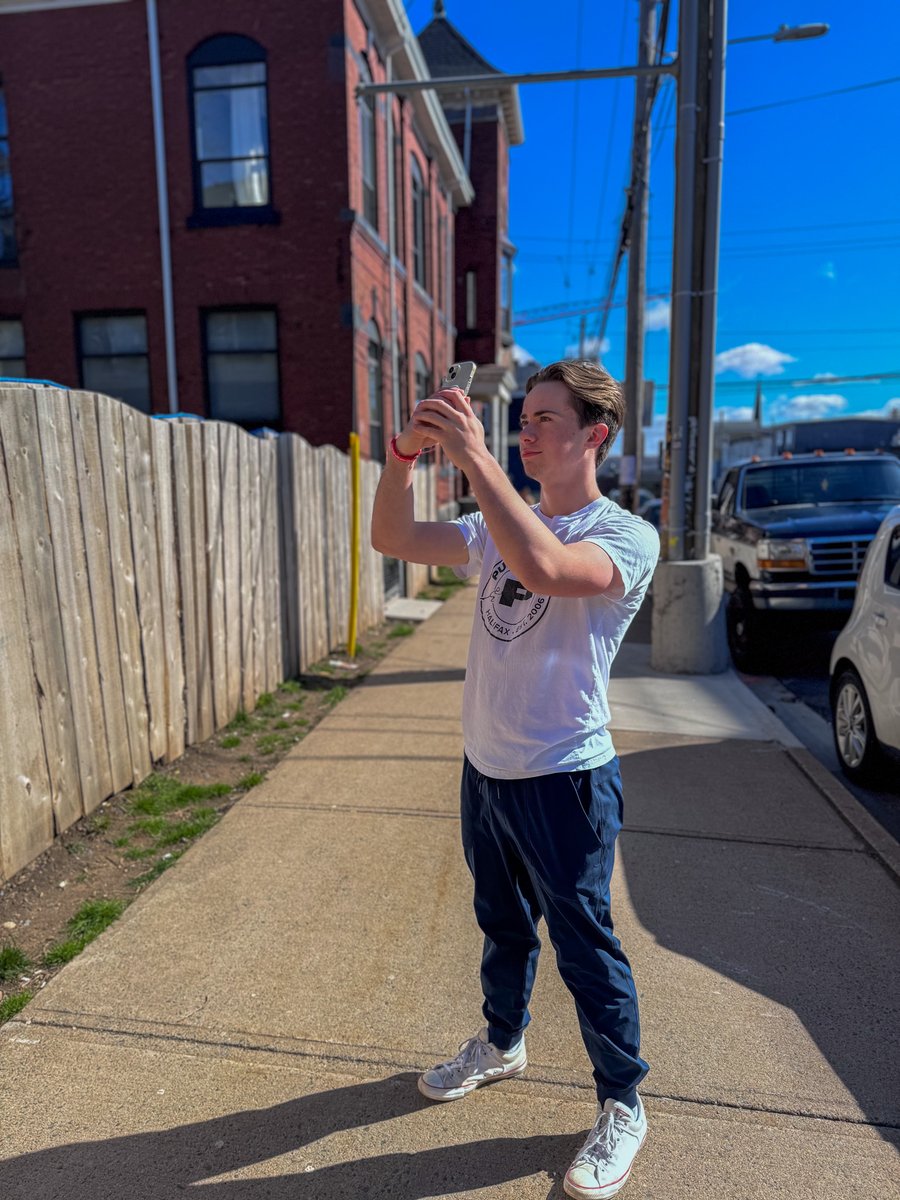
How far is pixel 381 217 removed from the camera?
13.6 m

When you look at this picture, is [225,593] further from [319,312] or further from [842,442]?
[842,442]

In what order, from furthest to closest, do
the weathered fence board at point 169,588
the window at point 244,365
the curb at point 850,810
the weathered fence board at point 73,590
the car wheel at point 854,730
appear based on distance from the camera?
the window at point 244,365
the car wheel at point 854,730
the weathered fence board at point 169,588
the curb at point 850,810
the weathered fence board at point 73,590

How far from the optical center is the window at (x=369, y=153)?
40.6 feet

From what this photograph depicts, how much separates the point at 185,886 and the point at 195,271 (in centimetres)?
1072

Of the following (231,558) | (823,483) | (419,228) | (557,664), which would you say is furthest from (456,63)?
(557,664)

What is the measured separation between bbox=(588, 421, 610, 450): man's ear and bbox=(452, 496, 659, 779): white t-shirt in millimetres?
153

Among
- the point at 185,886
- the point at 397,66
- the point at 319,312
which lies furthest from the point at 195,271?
the point at 185,886

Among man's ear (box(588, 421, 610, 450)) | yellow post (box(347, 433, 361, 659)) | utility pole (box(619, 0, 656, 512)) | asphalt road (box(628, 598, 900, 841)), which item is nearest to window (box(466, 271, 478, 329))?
utility pole (box(619, 0, 656, 512))

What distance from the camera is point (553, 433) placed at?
80.8 inches

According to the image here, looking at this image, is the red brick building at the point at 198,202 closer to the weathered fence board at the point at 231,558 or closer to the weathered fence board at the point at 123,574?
the weathered fence board at the point at 231,558

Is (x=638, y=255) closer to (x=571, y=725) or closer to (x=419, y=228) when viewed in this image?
(x=419, y=228)

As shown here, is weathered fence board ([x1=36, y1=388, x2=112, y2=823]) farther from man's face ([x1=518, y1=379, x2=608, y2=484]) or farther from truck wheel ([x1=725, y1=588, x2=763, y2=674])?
truck wheel ([x1=725, y1=588, x2=763, y2=674])

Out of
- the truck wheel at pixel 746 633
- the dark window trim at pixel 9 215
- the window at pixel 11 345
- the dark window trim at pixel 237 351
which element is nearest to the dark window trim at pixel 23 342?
the window at pixel 11 345

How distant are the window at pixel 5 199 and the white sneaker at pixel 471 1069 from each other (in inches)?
536
